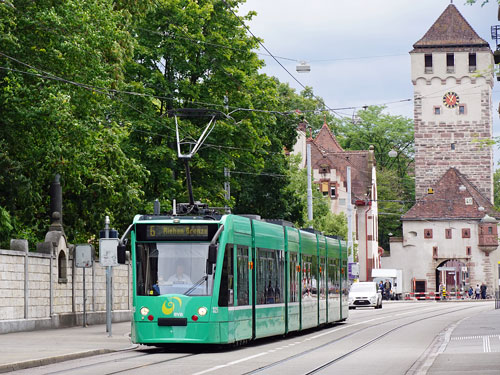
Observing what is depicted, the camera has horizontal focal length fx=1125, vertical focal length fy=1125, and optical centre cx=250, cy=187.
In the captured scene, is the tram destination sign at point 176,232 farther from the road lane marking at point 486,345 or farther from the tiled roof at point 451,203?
the tiled roof at point 451,203

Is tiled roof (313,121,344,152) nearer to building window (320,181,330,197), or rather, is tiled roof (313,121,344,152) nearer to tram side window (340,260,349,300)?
building window (320,181,330,197)

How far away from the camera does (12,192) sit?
34438mm

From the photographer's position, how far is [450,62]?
103188 millimetres

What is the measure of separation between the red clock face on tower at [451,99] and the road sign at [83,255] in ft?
253

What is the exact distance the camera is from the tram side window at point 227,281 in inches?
816

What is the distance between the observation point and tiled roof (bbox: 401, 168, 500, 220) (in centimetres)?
10381

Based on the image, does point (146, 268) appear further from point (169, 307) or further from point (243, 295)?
point (243, 295)

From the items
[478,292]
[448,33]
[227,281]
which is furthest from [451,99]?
[227,281]

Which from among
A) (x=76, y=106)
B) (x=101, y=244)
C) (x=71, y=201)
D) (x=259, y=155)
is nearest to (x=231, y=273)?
(x=101, y=244)

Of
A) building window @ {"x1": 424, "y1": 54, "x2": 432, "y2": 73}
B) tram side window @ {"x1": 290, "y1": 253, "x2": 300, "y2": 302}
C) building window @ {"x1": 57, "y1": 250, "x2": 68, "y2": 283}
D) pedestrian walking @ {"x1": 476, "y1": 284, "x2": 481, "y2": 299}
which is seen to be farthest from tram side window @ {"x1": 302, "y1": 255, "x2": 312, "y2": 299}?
building window @ {"x1": 424, "y1": 54, "x2": 432, "y2": 73}

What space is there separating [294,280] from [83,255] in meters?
6.06

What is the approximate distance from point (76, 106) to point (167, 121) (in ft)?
33.2

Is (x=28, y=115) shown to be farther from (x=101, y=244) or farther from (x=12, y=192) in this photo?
(x=101, y=244)

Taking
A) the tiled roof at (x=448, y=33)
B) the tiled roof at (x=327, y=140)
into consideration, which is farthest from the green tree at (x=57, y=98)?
the tiled roof at (x=327, y=140)
